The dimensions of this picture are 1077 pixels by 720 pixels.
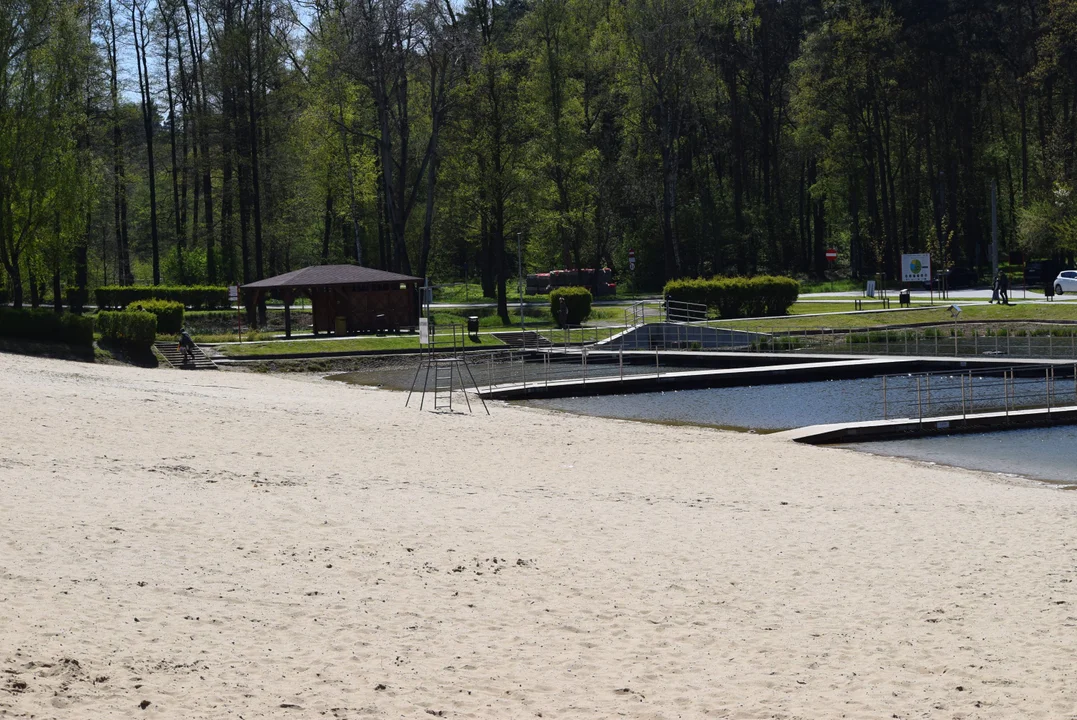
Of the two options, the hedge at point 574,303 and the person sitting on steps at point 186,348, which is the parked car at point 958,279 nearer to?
the hedge at point 574,303

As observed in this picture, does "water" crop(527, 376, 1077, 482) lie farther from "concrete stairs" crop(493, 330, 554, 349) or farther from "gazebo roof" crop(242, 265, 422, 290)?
"gazebo roof" crop(242, 265, 422, 290)

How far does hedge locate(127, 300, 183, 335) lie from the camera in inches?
1837

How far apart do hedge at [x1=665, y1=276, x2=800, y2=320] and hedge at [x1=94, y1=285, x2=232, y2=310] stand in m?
25.3

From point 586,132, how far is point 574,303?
A: 20099mm

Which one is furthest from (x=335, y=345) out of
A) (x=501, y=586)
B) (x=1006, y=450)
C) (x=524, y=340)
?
(x=501, y=586)

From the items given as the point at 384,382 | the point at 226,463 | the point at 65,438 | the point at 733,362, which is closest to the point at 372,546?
the point at 226,463

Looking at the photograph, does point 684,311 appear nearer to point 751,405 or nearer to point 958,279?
point 958,279

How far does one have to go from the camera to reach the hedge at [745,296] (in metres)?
53.5

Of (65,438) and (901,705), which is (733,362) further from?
(901,705)

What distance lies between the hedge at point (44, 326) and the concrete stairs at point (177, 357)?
3045 mm

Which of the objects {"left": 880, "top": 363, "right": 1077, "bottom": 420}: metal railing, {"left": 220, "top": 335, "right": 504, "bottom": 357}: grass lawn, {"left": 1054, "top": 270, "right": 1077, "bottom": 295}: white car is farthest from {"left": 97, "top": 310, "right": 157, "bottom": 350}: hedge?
{"left": 1054, "top": 270, "right": 1077, "bottom": 295}: white car

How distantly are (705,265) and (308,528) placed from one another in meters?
65.6

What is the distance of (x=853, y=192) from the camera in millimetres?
74812

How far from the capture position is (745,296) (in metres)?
53.9
